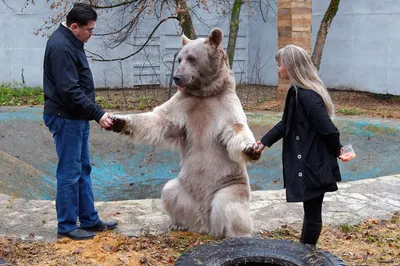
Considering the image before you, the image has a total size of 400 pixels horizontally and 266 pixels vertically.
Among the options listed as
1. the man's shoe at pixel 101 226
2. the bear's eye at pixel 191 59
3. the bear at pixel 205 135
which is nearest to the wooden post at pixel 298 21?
the bear at pixel 205 135

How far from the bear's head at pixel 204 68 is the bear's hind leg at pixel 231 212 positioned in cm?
86

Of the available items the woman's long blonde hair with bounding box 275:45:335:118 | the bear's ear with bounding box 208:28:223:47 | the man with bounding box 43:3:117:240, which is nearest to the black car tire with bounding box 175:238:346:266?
the woman's long blonde hair with bounding box 275:45:335:118

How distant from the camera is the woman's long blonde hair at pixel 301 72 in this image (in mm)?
3725

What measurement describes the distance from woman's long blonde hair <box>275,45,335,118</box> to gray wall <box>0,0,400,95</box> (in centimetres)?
958

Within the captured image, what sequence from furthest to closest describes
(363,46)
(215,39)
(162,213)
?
(363,46)
(162,213)
(215,39)

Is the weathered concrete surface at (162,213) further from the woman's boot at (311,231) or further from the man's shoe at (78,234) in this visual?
the woman's boot at (311,231)

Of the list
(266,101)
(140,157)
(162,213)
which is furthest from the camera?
(266,101)

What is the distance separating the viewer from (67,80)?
409cm

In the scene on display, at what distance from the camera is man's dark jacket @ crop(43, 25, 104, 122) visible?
4.10 meters

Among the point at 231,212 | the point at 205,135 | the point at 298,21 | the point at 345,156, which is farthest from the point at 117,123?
the point at 298,21

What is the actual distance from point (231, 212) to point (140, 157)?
503 centimetres

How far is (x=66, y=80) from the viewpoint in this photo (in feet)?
13.4

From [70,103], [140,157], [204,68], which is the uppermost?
[204,68]

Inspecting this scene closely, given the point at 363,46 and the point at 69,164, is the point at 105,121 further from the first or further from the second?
the point at 363,46
